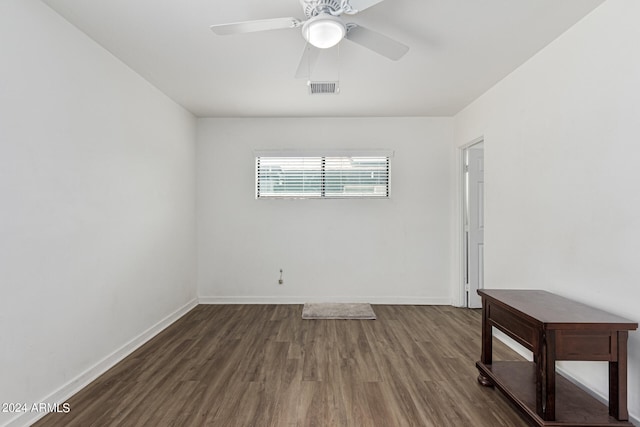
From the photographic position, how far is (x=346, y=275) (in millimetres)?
4336

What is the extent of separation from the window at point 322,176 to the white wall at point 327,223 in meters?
0.13

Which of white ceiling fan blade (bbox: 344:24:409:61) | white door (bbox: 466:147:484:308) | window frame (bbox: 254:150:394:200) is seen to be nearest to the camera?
white ceiling fan blade (bbox: 344:24:409:61)

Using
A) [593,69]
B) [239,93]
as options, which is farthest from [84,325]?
[593,69]

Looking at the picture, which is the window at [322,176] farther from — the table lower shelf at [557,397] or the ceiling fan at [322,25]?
the table lower shelf at [557,397]

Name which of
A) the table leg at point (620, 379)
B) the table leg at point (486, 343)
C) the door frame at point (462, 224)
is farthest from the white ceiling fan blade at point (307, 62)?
the door frame at point (462, 224)

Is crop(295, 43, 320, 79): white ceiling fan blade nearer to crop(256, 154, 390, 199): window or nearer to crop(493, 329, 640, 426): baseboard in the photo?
crop(256, 154, 390, 199): window

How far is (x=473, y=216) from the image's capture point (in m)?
4.05

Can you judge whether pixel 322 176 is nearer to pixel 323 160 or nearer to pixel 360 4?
pixel 323 160

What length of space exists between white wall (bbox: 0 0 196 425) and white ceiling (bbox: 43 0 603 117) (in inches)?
12.3

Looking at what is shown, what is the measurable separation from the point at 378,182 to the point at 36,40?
3.53 metres

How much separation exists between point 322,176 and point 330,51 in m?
1.95

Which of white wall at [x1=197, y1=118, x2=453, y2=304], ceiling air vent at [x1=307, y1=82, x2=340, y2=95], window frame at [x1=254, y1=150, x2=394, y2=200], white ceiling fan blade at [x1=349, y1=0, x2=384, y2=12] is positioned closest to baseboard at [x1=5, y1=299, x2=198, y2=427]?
white wall at [x1=197, y1=118, x2=453, y2=304]

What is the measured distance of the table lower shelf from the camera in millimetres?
1677

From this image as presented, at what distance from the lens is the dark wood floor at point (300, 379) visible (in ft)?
6.33
